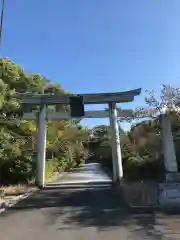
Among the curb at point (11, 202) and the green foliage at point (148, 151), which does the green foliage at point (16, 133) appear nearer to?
the curb at point (11, 202)

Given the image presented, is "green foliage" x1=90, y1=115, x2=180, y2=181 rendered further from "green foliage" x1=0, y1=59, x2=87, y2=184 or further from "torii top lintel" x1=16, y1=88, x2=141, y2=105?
"green foliage" x1=0, y1=59, x2=87, y2=184

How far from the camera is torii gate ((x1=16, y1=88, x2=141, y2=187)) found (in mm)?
27469

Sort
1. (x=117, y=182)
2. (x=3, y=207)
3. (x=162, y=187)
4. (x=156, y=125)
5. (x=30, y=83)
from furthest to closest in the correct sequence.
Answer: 1. (x=30, y=83)
2. (x=117, y=182)
3. (x=156, y=125)
4. (x=3, y=207)
5. (x=162, y=187)

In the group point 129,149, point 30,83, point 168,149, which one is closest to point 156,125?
point 168,149

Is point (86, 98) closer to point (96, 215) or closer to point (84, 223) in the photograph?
point (96, 215)

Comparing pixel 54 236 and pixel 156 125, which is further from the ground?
pixel 156 125

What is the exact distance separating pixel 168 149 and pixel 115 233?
39.4ft

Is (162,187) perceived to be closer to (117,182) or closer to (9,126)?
(117,182)

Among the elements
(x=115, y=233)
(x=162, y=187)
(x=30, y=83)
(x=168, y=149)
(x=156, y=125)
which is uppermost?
(x=30, y=83)

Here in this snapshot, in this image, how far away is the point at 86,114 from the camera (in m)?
28.4

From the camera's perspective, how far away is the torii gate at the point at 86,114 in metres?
27.5

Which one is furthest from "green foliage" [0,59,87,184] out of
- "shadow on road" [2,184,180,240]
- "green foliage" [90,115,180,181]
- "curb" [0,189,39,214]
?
"green foliage" [90,115,180,181]

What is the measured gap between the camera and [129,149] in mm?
31391

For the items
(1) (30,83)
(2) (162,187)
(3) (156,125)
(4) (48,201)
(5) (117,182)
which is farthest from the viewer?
(1) (30,83)
